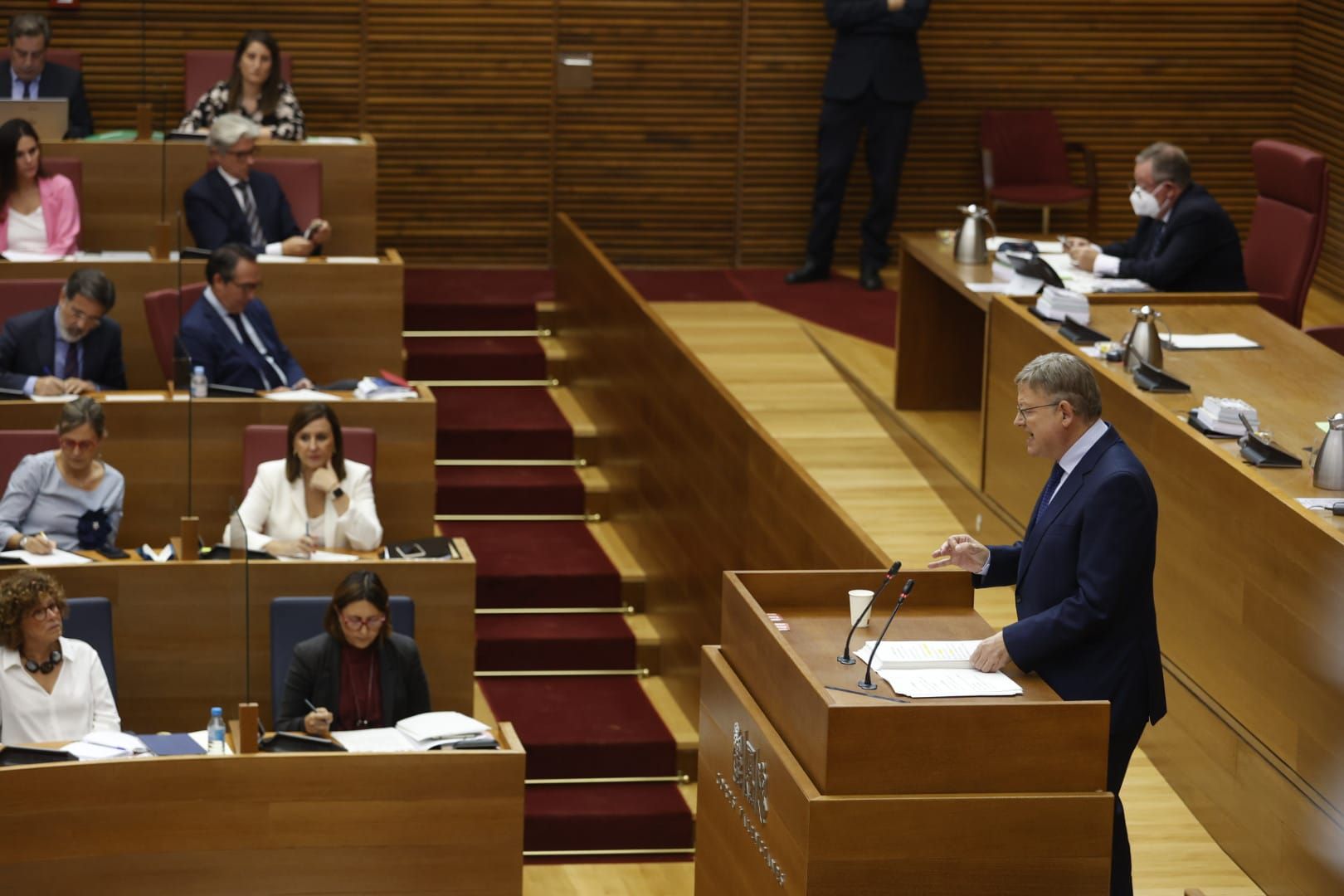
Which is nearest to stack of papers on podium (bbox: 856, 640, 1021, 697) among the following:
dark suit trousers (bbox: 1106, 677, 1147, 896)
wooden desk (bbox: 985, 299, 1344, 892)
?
dark suit trousers (bbox: 1106, 677, 1147, 896)

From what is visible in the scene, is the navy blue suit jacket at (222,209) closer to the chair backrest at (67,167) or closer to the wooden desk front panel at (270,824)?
the chair backrest at (67,167)

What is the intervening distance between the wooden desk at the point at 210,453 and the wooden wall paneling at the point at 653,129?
2.93m

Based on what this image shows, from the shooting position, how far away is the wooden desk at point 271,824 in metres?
3.89

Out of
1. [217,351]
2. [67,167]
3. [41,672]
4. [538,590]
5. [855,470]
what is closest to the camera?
[41,672]

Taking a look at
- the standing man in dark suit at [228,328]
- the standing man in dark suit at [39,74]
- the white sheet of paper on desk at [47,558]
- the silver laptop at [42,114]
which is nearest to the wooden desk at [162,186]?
the silver laptop at [42,114]

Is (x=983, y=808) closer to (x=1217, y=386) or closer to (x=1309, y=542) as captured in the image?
(x=1309, y=542)

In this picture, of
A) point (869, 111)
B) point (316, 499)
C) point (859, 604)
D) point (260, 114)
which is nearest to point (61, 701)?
point (316, 499)

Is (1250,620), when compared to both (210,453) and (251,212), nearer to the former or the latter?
(210,453)

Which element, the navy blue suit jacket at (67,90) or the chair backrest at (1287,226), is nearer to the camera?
the chair backrest at (1287,226)

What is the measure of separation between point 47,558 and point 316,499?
28.0 inches

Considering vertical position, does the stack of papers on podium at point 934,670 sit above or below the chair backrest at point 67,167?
below

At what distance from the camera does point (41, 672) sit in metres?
4.23

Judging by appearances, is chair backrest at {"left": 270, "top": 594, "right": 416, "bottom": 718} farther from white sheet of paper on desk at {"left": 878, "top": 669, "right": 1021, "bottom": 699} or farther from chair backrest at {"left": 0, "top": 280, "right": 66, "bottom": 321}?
white sheet of paper on desk at {"left": 878, "top": 669, "right": 1021, "bottom": 699}

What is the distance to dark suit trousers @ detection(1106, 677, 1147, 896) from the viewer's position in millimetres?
2943
